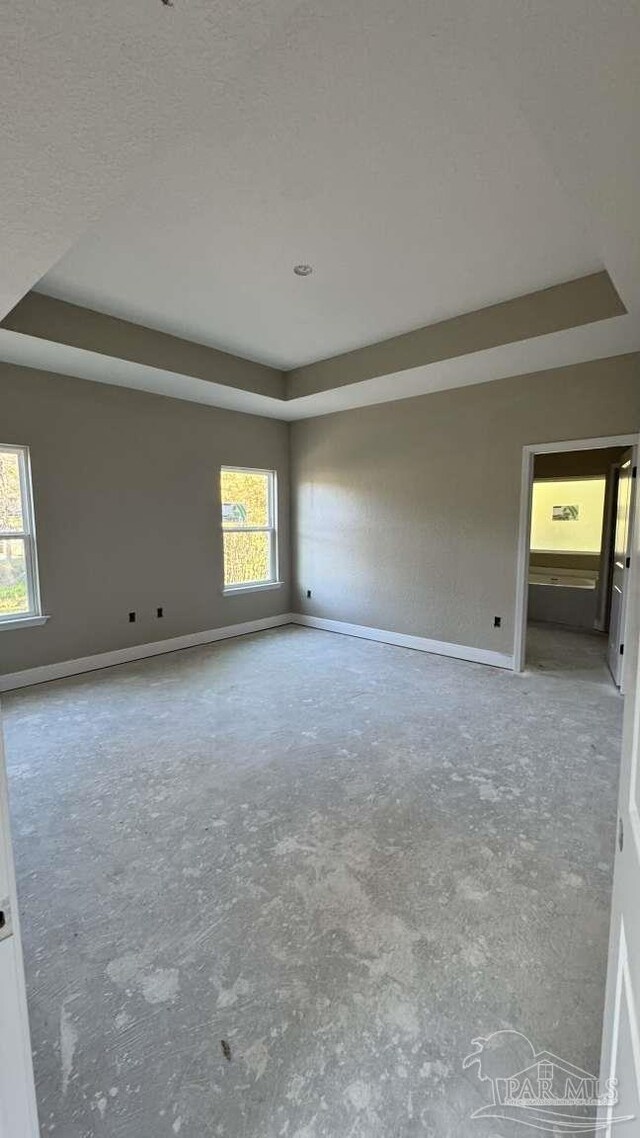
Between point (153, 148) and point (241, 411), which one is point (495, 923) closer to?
point (153, 148)

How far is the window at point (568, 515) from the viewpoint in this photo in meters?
6.22

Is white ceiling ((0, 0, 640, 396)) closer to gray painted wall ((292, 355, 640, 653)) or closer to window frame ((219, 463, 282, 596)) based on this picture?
gray painted wall ((292, 355, 640, 653))

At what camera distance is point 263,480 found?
5805 millimetres

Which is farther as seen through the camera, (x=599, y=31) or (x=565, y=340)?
(x=565, y=340)

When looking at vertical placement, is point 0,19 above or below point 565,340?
below

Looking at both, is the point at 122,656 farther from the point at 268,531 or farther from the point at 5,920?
the point at 5,920

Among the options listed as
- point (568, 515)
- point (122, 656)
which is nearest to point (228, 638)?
point (122, 656)

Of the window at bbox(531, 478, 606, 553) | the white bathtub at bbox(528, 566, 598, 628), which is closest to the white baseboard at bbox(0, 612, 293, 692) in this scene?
the white bathtub at bbox(528, 566, 598, 628)

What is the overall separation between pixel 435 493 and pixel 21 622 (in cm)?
396

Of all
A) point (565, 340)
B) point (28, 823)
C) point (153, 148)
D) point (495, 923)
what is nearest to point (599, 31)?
point (153, 148)

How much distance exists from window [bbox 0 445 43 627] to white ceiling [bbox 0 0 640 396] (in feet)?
4.70

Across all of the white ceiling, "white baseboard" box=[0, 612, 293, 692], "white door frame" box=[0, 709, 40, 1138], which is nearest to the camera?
"white door frame" box=[0, 709, 40, 1138]

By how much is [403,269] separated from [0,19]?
2.43 metres

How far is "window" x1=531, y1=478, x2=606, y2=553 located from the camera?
622cm
